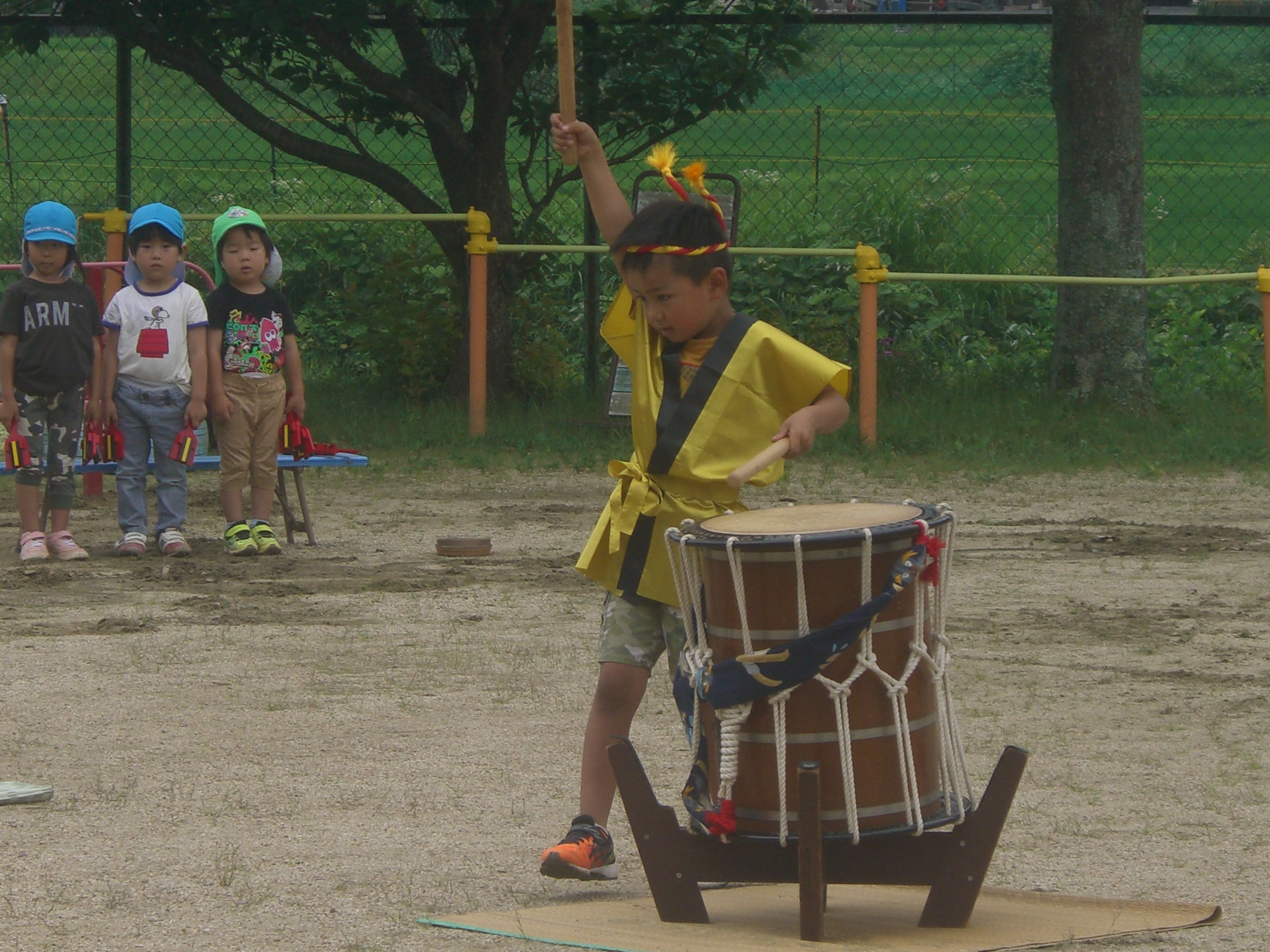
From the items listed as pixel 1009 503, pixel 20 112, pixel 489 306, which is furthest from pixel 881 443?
pixel 20 112

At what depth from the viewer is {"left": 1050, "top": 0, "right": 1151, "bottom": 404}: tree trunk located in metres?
9.96

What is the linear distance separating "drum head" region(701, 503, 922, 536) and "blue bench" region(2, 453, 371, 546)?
4063 mm

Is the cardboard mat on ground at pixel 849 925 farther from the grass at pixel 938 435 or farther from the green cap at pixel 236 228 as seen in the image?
the grass at pixel 938 435

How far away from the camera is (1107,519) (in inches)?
298

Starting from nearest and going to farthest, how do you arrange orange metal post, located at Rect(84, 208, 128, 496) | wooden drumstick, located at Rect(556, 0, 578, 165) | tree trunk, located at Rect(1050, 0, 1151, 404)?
wooden drumstick, located at Rect(556, 0, 578, 165) < orange metal post, located at Rect(84, 208, 128, 496) < tree trunk, located at Rect(1050, 0, 1151, 404)

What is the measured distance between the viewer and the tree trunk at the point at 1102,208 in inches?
392

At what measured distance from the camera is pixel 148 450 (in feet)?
22.5

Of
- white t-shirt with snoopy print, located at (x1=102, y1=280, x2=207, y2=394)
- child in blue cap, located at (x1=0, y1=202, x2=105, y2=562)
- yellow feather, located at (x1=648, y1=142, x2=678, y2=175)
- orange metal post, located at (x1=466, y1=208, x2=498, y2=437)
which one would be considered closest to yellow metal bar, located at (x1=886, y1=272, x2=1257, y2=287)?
orange metal post, located at (x1=466, y1=208, x2=498, y2=437)

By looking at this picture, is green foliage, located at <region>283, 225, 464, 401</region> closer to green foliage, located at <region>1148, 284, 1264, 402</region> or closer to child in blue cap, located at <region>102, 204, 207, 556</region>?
child in blue cap, located at <region>102, 204, 207, 556</region>

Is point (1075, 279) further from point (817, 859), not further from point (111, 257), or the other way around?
point (817, 859)

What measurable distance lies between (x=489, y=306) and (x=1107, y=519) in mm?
4147

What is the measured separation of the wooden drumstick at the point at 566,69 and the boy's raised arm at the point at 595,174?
1 centimetres

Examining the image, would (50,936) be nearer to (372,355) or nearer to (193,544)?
(193,544)

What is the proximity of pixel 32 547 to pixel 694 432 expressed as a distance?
13.2ft
